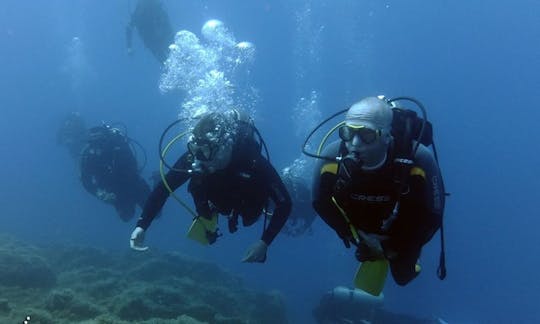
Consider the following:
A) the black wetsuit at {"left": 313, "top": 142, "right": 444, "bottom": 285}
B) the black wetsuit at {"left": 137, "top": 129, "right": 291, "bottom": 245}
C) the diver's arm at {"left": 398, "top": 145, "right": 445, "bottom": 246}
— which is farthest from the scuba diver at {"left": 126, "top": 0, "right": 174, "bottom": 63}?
the diver's arm at {"left": 398, "top": 145, "right": 445, "bottom": 246}

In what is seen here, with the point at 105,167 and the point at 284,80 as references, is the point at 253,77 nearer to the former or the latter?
the point at 284,80

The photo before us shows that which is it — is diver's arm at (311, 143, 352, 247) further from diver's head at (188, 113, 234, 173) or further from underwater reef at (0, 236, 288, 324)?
underwater reef at (0, 236, 288, 324)

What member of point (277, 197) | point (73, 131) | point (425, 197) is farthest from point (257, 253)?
point (73, 131)

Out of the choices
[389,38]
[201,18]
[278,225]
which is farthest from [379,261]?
[389,38]

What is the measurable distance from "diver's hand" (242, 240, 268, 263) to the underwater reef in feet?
7.29

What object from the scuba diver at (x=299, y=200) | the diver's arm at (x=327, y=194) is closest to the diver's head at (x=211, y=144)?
the diver's arm at (x=327, y=194)

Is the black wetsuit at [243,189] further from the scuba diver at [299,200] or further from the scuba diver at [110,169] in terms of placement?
the scuba diver at [299,200]

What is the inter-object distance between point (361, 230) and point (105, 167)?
9.08 meters

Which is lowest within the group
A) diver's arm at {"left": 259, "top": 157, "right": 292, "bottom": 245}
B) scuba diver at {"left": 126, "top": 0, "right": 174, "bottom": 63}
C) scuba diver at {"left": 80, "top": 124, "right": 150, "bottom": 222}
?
diver's arm at {"left": 259, "top": 157, "right": 292, "bottom": 245}

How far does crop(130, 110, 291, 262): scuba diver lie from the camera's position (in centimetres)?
569

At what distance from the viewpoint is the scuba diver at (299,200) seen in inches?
522

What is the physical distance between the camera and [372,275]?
490 cm

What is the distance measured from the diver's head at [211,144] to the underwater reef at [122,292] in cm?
273

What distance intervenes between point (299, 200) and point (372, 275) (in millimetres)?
8391
